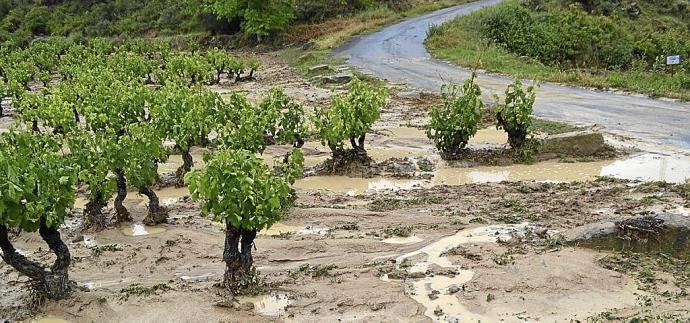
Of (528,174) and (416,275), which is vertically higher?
(528,174)

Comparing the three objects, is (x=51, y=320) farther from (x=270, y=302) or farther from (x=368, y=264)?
(x=368, y=264)

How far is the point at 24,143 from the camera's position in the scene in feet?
29.9

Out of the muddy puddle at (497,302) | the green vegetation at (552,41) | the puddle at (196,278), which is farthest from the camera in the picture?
the green vegetation at (552,41)

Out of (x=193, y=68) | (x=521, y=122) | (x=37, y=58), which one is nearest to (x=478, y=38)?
(x=193, y=68)

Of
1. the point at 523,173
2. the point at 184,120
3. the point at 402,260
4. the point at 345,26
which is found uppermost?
the point at 345,26

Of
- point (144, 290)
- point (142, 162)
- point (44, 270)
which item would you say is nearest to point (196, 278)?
point (144, 290)

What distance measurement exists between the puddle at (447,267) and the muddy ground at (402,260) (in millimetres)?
24

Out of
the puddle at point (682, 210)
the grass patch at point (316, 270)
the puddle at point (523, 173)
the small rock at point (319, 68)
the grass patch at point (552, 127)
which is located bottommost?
the grass patch at point (316, 270)

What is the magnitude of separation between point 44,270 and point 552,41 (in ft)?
99.0

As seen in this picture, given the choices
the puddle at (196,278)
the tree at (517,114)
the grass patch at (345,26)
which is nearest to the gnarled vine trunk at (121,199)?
the puddle at (196,278)

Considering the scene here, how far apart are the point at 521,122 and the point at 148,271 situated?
344 inches

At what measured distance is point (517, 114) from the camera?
548 inches

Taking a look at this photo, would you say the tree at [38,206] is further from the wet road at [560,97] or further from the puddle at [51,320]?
the wet road at [560,97]

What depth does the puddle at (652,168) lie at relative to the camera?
12.0m
